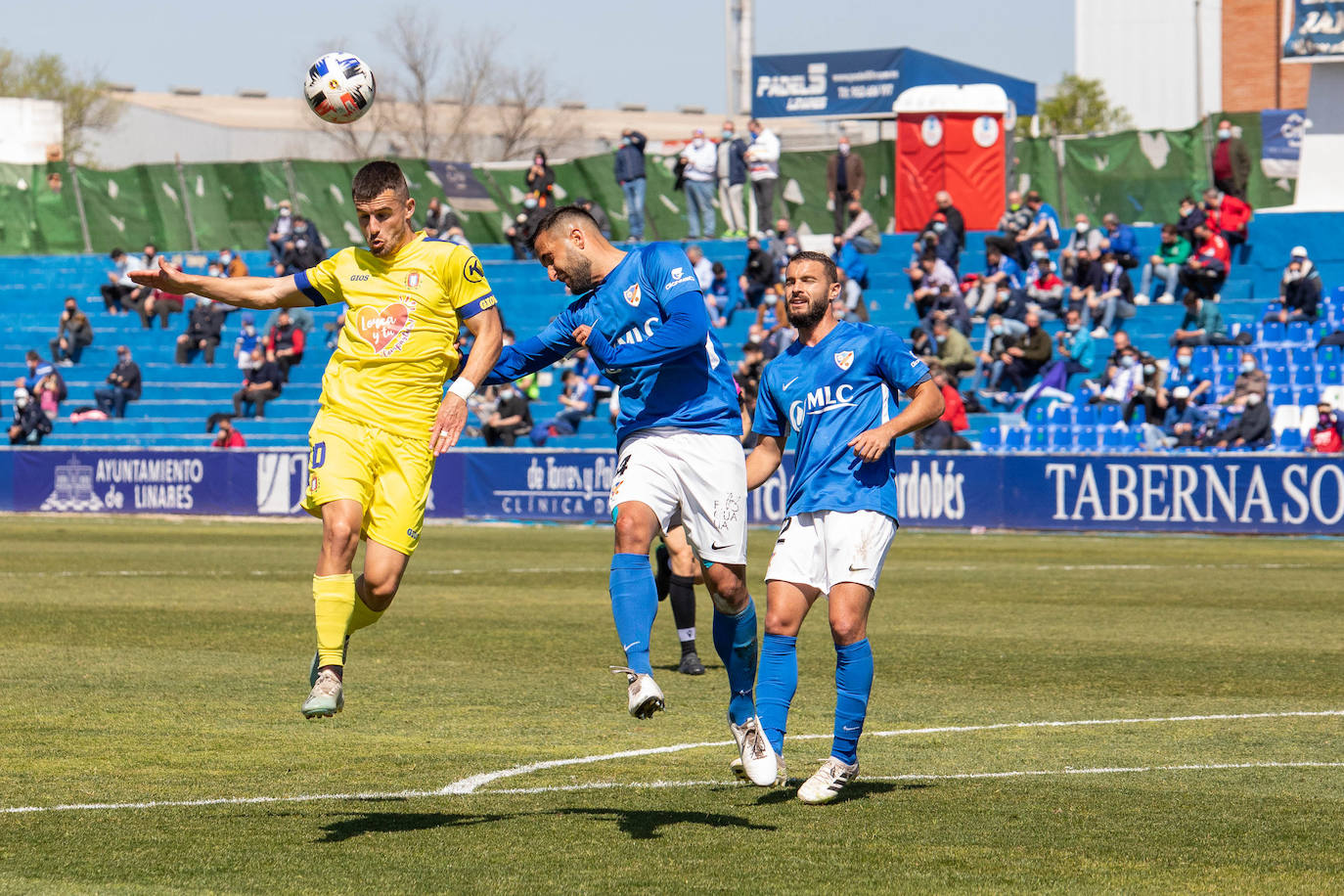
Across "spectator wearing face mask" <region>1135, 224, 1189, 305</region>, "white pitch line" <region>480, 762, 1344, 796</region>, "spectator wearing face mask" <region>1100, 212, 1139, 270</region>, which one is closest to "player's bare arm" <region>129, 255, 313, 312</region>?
"white pitch line" <region>480, 762, 1344, 796</region>

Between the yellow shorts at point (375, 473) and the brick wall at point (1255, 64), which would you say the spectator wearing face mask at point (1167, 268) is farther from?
the brick wall at point (1255, 64)

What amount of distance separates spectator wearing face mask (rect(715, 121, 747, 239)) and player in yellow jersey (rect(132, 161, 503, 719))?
92.2 ft

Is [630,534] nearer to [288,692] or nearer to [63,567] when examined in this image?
[288,692]

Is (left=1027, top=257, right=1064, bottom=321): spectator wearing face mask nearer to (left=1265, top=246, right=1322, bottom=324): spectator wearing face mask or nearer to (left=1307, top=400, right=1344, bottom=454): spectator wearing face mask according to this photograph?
(left=1265, top=246, right=1322, bottom=324): spectator wearing face mask

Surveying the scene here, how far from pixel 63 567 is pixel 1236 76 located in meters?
58.2

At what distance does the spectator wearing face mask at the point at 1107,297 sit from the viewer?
31.0 meters

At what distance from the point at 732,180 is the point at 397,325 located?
2910cm

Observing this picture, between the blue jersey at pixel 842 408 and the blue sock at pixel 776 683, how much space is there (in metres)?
0.52

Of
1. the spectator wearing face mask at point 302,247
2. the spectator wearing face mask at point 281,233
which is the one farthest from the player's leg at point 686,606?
the spectator wearing face mask at point 281,233

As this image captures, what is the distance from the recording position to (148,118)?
9031cm

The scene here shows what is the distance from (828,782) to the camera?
24.4ft

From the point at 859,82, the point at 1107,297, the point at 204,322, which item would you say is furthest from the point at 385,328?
the point at 859,82

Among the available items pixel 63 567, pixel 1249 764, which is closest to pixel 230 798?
pixel 1249 764

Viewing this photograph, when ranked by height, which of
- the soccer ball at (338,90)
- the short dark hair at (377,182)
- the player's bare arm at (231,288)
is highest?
the soccer ball at (338,90)
